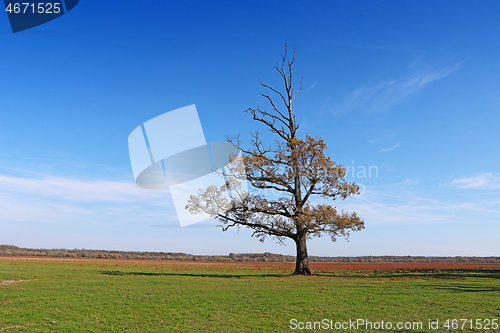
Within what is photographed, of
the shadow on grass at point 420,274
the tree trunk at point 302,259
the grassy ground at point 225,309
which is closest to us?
the grassy ground at point 225,309

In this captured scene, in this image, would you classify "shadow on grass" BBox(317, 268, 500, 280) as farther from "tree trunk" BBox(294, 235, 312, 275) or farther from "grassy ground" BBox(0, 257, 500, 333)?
"grassy ground" BBox(0, 257, 500, 333)

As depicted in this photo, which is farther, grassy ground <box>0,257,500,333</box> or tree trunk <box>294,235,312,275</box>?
tree trunk <box>294,235,312,275</box>

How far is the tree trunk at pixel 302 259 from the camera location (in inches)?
1259

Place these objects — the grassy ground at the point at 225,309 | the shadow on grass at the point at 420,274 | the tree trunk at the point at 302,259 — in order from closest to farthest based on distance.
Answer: the grassy ground at the point at 225,309, the shadow on grass at the point at 420,274, the tree trunk at the point at 302,259

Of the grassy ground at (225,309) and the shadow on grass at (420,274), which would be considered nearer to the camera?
the grassy ground at (225,309)

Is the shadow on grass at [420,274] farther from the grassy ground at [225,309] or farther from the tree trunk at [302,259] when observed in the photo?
the grassy ground at [225,309]

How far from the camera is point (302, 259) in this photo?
32.3m

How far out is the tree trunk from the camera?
31977mm

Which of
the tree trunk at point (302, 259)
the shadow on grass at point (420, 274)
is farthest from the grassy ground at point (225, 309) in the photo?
the tree trunk at point (302, 259)

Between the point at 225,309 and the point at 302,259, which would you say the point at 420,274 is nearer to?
the point at 302,259

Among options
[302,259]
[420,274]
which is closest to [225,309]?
[302,259]

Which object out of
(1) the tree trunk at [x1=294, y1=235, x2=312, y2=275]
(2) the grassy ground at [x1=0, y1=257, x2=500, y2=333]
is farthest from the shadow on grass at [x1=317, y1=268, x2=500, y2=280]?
(2) the grassy ground at [x1=0, y1=257, x2=500, y2=333]

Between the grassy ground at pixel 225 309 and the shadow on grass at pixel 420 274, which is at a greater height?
the grassy ground at pixel 225 309

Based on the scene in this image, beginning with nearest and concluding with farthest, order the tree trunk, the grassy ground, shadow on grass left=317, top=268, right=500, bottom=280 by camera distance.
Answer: the grassy ground
shadow on grass left=317, top=268, right=500, bottom=280
the tree trunk
